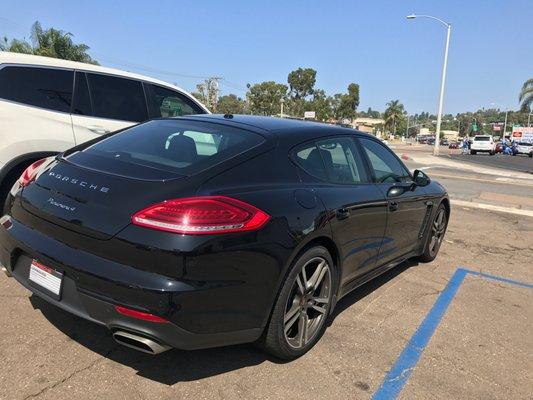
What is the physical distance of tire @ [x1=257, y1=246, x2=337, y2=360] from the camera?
9.91ft

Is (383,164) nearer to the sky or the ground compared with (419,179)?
nearer to the sky

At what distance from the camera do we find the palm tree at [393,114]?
125287mm

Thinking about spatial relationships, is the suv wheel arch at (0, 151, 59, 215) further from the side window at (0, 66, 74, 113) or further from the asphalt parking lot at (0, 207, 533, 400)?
the asphalt parking lot at (0, 207, 533, 400)

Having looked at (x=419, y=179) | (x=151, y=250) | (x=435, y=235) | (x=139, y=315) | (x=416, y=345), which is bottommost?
(x=416, y=345)

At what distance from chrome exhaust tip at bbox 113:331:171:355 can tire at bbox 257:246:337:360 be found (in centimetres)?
71

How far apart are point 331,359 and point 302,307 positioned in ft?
1.34

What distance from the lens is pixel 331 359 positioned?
3.32 meters

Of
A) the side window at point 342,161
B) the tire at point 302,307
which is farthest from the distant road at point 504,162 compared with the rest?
the tire at point 302,307

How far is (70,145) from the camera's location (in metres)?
5.27

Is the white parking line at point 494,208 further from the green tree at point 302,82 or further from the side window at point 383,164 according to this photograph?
the green tree at point 302,82

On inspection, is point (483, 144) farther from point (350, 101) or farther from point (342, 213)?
point (342, 213)

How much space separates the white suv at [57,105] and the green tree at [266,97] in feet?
203

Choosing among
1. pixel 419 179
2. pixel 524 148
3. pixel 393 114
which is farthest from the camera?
pixel 393 114

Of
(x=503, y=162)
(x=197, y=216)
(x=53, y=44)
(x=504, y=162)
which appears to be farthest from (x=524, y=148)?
(x=197, y=216)
